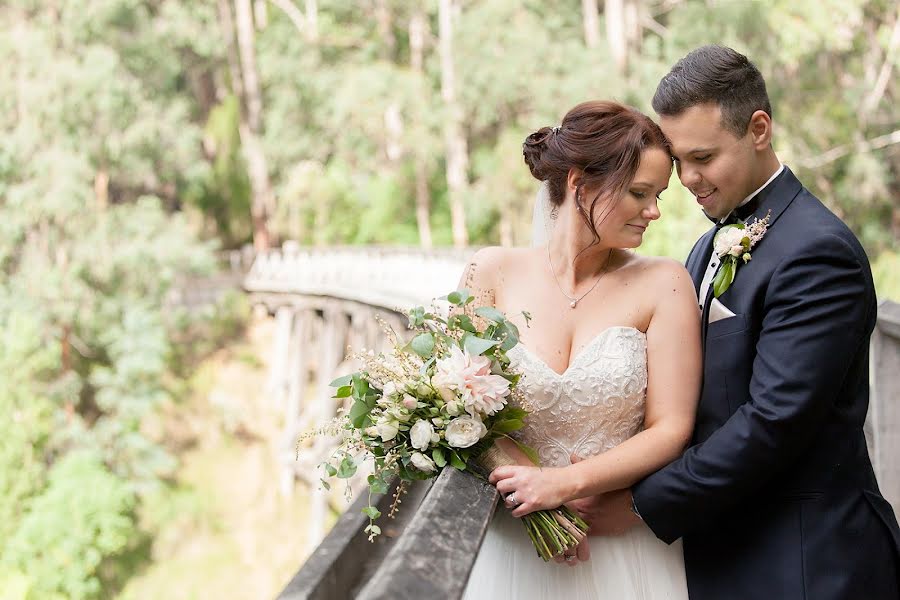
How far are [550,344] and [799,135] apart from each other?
761 inches

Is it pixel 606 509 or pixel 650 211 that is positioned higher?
pixel 650 211

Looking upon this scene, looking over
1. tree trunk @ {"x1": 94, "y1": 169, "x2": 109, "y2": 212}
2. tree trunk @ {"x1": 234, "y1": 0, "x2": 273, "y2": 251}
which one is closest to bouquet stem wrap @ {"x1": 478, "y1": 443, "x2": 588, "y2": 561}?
tree trunk @ {"x1": 94, "y1": 169, "x2": 109, "y2": 212}

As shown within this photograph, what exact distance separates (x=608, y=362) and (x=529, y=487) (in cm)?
46

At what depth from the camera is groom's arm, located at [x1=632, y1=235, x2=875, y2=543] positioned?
7.60 ft

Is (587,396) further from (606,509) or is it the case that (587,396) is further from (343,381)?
(343,381)

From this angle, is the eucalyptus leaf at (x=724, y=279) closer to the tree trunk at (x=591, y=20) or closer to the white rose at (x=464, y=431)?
the white rose at (x=464, y=431)

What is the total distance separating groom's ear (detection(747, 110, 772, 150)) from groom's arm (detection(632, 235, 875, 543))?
0.34 metres

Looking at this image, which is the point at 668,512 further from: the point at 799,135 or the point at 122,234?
the point at 122,234

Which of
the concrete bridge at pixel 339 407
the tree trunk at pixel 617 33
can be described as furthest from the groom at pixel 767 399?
the tree trunk at pixel 617 33

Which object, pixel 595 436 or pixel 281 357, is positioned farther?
pixel 281 357

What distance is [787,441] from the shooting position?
2.35 m

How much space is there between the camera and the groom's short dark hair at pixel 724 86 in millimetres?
2547

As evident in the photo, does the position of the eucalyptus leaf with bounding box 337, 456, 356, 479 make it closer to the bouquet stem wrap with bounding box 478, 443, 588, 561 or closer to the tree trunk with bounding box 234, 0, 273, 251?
the bouquet stem wrap with bounding box 478, 443, 588, 561

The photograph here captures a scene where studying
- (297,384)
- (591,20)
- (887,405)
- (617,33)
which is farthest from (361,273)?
(887,405)
